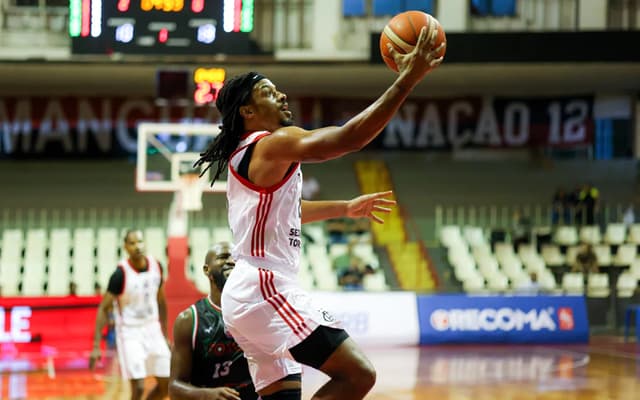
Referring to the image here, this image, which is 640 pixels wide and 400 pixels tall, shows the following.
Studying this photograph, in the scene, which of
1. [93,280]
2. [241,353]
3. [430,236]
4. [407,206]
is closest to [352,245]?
[430,236]

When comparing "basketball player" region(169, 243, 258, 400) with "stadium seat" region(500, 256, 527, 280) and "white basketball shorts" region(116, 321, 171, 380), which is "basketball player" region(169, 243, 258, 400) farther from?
"stadium seat" region(500, 256, 527, 280)

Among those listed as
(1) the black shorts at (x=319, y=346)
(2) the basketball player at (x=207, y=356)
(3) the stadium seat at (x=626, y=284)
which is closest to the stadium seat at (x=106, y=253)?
(3) the stadium seat at (x=626, y=284)

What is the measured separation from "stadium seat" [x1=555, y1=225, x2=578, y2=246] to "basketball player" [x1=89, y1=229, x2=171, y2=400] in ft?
39.7

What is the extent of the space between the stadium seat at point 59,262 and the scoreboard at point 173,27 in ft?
18.3

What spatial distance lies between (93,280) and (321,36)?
6.15 metres

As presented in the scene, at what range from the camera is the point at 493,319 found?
17.0 metres

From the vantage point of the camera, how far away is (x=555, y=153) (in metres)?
23.0

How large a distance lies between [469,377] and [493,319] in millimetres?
4655

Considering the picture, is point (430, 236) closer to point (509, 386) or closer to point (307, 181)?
point (307, 181)

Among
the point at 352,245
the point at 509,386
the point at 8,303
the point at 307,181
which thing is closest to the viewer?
the point at 509,386

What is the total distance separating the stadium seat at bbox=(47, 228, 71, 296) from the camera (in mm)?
18141

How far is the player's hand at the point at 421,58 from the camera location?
13.3 ft

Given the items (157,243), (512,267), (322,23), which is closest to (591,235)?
(512,267)

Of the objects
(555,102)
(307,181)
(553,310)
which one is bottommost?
(553,310)
